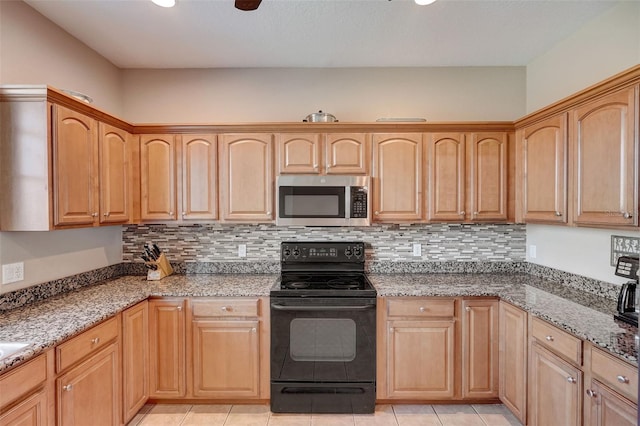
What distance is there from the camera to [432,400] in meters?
2.43

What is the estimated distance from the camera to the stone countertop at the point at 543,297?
1.52m

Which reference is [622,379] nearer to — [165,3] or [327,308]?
[327,308]

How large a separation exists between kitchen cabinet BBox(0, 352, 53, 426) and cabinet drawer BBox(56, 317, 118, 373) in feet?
0.27

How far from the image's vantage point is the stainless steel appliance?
2352mm

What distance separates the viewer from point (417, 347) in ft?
7.81

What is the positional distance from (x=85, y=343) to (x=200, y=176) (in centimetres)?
141

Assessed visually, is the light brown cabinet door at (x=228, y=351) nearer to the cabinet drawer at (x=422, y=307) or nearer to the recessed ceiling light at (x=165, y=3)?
the cabinet drawer at (x=422, y=307)

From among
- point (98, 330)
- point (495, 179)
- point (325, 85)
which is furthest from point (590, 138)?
point (98, 330)

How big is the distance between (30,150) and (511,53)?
3.45 meters

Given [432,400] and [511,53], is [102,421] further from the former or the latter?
[511,53]

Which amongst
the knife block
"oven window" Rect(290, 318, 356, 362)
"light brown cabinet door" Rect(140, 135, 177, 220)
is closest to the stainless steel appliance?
"oven window" Rect(290, 318, 356, 362)

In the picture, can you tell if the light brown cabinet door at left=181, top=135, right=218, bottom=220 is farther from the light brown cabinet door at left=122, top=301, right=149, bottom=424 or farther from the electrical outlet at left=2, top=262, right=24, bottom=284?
the electrical outlet at left=2, top=262, right=24, bottom=284

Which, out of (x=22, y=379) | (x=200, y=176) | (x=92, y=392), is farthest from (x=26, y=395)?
(x=200, y=176)

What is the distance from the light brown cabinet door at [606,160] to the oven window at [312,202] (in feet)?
5.04
